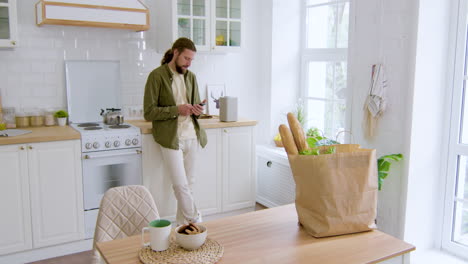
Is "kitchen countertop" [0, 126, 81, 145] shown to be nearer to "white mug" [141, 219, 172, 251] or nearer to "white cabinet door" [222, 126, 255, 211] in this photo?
"white cabinet door" [222, 126, 255, 211]

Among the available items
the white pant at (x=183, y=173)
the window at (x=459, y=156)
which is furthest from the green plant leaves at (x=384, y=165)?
the white pant at (x=183, y=173)

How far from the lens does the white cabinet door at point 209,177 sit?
13.9ft

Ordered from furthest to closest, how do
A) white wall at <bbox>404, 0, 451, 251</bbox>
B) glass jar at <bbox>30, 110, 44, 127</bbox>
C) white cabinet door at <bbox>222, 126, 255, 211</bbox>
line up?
1. white cabinet door at <bbox>222, 126, 255, 211</bbox>
2. glass jar at <bbox>30, 110, 44, 127</bbox>
3. white wall at <bbox>404, 0, 451, 251</bbox>

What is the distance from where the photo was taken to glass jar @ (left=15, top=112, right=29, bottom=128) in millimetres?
3930

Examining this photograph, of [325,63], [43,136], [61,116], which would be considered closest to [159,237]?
[43,136]

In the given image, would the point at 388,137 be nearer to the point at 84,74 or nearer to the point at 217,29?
the point at 217,29

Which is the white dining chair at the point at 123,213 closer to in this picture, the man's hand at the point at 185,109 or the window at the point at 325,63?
the man's hand at the point at 185,109

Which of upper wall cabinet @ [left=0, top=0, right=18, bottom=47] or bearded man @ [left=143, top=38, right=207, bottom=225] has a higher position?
upper wall cabinet @ [left=0, top=0, right=18, bottom=47]

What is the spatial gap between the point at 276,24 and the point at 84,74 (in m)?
2.03

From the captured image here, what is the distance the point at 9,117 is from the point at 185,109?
159 centimetres

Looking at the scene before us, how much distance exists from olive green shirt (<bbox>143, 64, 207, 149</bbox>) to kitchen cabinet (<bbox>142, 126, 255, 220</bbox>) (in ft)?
0.97

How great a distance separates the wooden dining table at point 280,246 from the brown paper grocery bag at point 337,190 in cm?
6

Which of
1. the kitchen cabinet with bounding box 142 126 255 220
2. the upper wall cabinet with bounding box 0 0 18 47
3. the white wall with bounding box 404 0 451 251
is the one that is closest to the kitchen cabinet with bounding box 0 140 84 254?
the kitchen cabinet with bounding box 142 126 255 220

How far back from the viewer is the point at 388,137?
11.0ft
